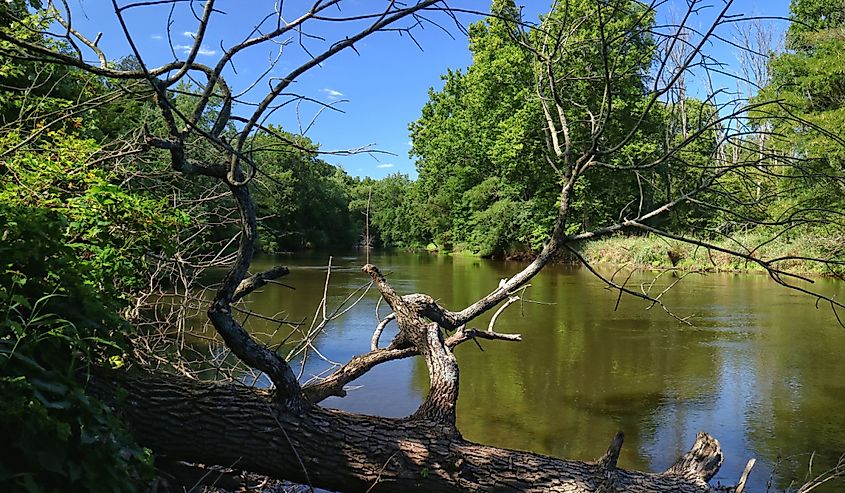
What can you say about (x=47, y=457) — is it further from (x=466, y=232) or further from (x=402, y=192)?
(x=402, y=192)

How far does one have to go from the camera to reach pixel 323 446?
248 centimetres

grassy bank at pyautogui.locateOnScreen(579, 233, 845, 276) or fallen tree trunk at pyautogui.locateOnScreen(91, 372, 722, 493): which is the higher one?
grassy bank at pyautogui.locateOnScreen(579, 233, 845, 276)

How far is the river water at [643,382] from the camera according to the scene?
15.2ft

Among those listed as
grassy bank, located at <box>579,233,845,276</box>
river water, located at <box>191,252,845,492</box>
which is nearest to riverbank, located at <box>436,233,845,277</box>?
grassy bank, located at <box>579,233,845,276</box>

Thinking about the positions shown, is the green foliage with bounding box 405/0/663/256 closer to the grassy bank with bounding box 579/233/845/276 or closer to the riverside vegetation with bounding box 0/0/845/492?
the grassy bank with bounding box 579/233/845/276

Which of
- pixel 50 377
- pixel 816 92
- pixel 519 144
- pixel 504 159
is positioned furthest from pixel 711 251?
pixel 50 377

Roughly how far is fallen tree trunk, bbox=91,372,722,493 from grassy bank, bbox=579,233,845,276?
11921 mm

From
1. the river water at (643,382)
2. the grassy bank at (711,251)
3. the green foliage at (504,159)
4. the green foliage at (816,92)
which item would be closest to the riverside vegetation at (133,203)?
the river water at (643,382)

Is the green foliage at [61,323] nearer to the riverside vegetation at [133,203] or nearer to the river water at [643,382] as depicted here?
the riverside vegetation at [133,203]

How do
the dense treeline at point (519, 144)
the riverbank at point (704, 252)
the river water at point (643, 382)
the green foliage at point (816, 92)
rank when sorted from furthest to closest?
the dense treeline at point (519, 144)
the green foliage at point (816, 92)
the riverbank at point (704, 252)
the river water at point (643, 382)

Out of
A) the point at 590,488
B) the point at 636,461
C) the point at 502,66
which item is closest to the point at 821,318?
the point at 636,461

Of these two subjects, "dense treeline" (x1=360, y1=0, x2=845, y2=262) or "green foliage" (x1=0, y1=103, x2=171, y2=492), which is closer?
"green foliage" (x1=0, y1=103, x2=171, y2=492)

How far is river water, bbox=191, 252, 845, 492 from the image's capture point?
15.2ft

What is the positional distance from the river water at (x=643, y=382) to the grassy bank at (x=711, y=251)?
4611 millimetres
